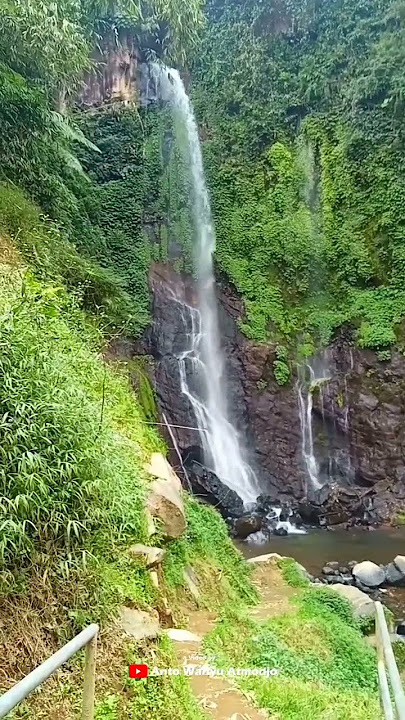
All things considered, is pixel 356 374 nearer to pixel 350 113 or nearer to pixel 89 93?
pixel 350 113

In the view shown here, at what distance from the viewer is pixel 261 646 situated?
193 inches

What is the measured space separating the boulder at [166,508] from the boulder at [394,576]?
17.6 ft

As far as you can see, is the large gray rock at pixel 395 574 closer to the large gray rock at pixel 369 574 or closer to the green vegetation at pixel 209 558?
the large gray rock at pixel 369 574

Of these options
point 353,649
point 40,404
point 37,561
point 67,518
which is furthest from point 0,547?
point 353,649

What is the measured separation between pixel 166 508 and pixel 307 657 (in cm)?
193

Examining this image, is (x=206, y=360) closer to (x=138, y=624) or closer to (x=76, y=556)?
(x=138, y=624)

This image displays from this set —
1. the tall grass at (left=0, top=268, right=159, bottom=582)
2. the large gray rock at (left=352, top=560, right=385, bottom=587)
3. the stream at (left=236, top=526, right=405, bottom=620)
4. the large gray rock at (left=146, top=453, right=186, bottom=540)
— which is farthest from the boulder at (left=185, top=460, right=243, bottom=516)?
the tall grass at (left=0, top=268, right=159, bottom=582)

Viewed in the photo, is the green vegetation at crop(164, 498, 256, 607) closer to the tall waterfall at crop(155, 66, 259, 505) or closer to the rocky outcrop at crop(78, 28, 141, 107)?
the tall waterfall at crop(155, 66, 259, 505)

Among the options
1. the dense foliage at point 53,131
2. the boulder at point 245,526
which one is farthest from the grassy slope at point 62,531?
the boulder at point 245,526

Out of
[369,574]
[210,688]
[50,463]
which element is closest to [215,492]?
[369,574]

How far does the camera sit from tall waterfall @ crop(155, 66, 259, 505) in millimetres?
14234

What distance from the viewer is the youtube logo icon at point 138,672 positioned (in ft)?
9.43

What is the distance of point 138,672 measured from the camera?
9.49 feet

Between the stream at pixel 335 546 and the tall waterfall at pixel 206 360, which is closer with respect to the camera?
the stream at pixel 335 546
